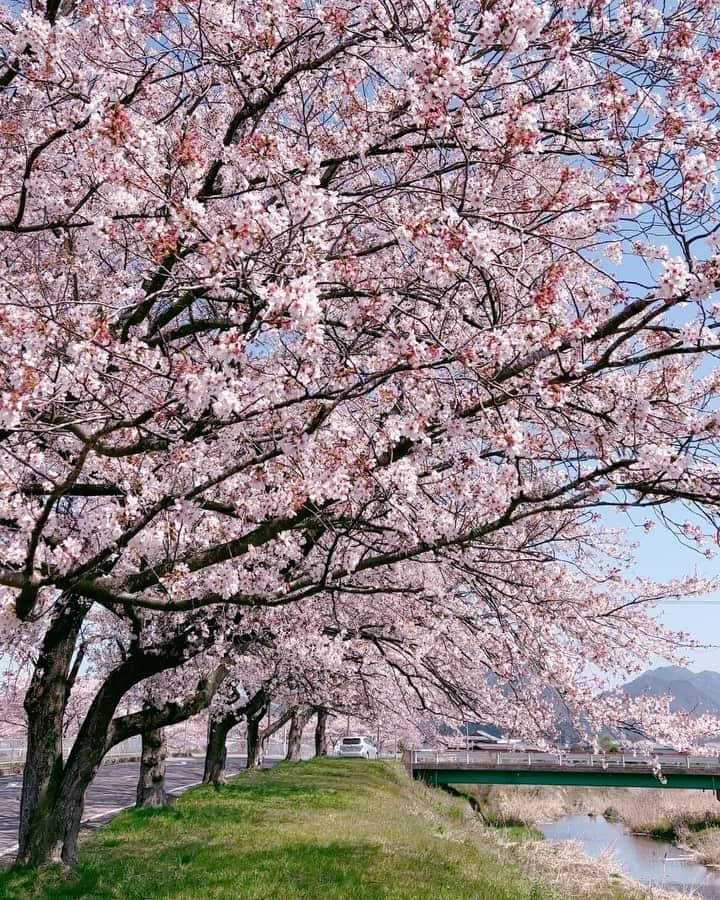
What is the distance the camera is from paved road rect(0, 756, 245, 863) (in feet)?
60.5

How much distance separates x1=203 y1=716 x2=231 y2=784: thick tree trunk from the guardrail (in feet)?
56.0

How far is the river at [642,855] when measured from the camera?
24.7 meters

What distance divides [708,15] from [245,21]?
383 cm

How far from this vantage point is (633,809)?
42.7 meters

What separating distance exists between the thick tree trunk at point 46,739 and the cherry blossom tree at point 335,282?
3.06m

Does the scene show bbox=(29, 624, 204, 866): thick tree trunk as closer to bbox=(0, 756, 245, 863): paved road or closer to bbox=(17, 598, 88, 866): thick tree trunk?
bbox=(17, 598, 88, 866): thick tree trunk

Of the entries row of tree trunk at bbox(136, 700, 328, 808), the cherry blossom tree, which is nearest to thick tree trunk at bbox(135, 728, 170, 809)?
row of tree trunk at bbox(136, 700, 328, 808)

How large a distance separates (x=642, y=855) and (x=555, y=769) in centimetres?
846

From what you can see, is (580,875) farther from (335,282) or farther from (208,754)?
(335,282)

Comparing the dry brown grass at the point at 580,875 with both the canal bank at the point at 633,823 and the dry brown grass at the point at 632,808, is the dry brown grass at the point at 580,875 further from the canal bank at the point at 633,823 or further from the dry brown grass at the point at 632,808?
the dry brown grass at the point at 632,808

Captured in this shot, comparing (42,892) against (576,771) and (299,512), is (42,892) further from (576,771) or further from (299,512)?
(576,771)

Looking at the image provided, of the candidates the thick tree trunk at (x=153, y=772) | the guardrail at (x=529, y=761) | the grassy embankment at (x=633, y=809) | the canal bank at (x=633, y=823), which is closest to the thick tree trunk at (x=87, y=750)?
the thick tree trunk at (x=153, y=772)

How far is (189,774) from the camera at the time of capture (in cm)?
3959

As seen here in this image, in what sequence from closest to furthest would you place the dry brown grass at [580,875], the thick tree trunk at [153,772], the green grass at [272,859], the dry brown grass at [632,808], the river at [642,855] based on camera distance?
the green grass at [272,859] < the dry brown grass at [580,875] < the thick tree trunk at [153,772] < the river at [642,855] < the dry brown grass at [632,808]
